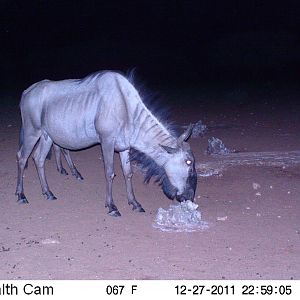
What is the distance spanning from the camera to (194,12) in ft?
143

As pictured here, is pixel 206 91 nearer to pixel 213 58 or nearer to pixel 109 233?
pixel 213 58

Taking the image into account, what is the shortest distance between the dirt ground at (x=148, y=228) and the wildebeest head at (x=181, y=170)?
1.55 ft

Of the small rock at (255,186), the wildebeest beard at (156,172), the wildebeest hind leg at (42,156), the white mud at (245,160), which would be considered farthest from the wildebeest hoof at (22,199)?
the small rock at (255,186)

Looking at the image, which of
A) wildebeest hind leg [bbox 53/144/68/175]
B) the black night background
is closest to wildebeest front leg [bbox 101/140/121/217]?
wildebeest hind leg [bbox 53/144/68/175]

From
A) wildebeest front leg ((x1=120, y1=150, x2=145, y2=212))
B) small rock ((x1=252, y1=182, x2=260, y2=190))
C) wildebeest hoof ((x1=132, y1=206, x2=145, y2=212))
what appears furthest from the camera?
small rock ((x1=252, y1=182, x2=260, y2=190))

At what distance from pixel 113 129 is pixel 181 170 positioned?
1095 millimetres

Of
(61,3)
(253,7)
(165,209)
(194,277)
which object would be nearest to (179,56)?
(253,7)

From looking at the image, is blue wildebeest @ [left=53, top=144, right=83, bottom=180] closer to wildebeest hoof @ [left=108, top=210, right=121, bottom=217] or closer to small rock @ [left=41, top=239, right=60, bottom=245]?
wildebeest hoof @ [left=108, top=210, right=121, bottom=217]

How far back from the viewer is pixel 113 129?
786 centimetres

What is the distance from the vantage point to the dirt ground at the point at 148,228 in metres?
5.97

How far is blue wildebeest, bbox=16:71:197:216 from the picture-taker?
7.66 m

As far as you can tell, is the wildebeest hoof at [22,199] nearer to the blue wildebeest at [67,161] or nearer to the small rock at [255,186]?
the blue wildebeest at [67,161]

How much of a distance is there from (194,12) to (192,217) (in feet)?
124

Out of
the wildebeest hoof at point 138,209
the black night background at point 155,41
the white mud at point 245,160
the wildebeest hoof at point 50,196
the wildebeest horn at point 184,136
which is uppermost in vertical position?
the wildebeest horn at point 184,136
